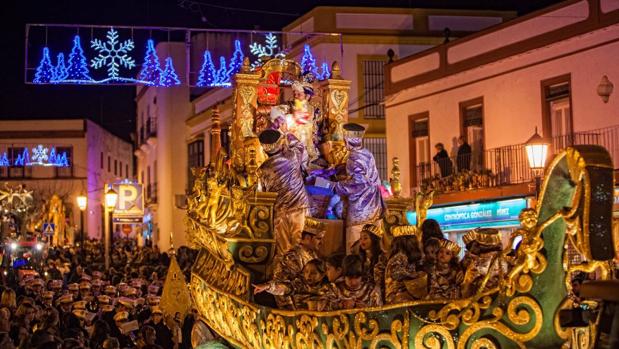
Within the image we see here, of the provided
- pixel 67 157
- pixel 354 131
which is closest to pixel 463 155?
pixel 354 131

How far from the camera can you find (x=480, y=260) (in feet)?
22.7

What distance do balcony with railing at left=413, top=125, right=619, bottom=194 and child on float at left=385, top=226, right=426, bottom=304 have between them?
50.0ft

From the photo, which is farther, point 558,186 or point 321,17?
point 321,17

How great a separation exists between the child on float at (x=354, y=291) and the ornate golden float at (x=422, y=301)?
0.27 m

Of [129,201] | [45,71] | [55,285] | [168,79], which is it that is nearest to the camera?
[55,285]

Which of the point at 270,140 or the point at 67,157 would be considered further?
the point at 67,157

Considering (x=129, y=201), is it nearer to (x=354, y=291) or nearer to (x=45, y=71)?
(x=45, y=71)

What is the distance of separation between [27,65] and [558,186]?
57.8ft

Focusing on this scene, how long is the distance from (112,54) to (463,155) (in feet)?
31.0

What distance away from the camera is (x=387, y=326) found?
20.8 feet

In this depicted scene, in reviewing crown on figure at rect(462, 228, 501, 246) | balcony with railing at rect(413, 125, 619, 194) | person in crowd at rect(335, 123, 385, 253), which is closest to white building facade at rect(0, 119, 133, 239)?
balcony with railing at rect(413, 125, 619, 194)

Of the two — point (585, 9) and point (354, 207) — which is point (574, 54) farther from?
point (354, 207)

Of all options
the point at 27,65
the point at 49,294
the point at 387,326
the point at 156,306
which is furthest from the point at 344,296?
the point at 27,65

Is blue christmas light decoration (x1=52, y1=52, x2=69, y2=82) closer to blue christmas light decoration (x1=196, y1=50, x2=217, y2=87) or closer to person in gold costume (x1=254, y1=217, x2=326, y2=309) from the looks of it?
blue christmas light decoration (x1=196, y1=50, x2=217, y2=87)
